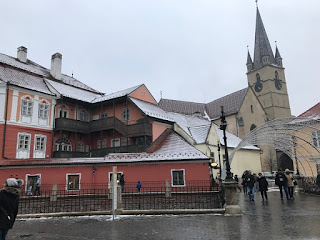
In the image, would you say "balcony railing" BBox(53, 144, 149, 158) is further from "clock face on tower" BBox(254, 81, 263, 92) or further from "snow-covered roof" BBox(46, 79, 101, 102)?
"clock face on tower" BBox(254, 81, 263, 92)

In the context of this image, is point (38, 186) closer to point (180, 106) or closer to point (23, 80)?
point (23, 80)

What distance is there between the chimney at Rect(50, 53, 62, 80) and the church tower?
55953 mm

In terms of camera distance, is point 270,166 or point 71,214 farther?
point 270,166

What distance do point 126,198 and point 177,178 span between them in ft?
15.7

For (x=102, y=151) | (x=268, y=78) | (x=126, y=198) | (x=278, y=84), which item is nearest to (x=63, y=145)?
(x=102, y=151)

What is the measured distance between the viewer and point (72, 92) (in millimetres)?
32562

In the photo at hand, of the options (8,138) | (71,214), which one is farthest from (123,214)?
(8,138)

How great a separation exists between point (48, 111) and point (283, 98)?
68.4m

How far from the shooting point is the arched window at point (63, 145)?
2969cm

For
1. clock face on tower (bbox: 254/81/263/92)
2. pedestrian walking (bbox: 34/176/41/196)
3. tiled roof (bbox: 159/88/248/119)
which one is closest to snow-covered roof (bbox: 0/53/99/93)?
pedestrian walking (bbox: 34/176/41/196)

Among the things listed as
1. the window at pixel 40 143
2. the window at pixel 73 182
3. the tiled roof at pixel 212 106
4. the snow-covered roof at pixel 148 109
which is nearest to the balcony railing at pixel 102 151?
the window at pixel 40 143

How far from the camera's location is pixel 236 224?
9719 mm

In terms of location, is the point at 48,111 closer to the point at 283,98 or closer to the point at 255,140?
the point at 255,140

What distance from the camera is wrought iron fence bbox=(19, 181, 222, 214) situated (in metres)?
16.1
